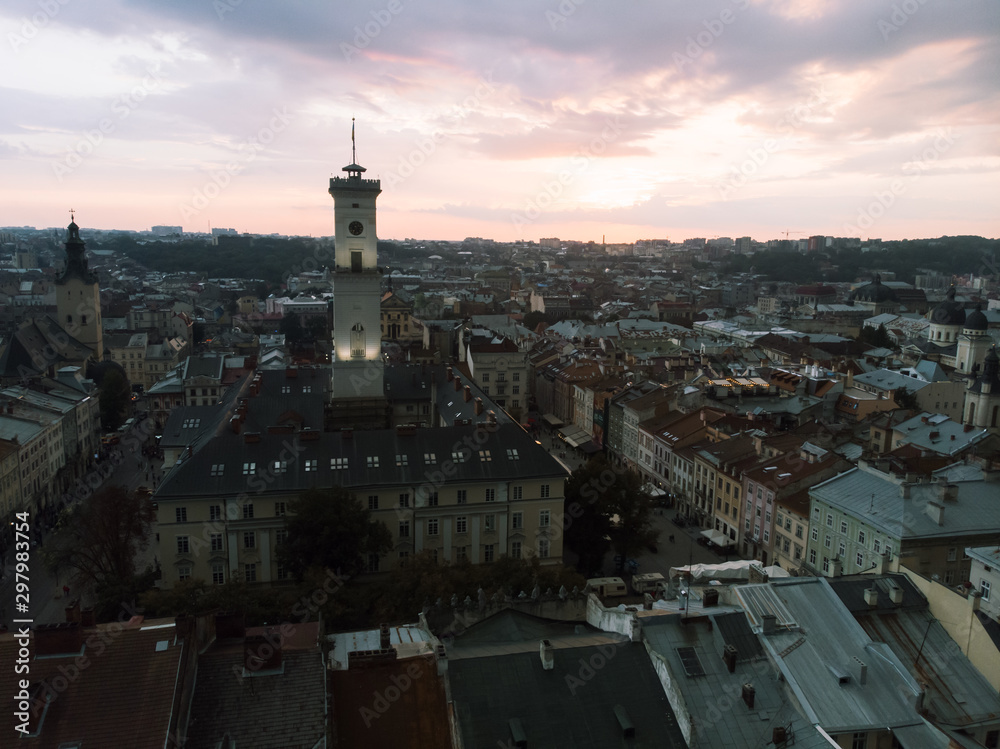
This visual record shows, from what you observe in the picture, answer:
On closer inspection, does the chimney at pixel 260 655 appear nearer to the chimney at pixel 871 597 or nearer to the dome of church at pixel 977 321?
the chimney at pixel 871 597

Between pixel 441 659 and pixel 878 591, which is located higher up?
pixel 441 659

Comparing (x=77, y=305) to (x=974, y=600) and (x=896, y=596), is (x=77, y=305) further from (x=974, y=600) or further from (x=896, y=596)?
(x=974, y=600)

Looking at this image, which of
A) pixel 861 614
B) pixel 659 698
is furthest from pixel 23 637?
pixel 861 614

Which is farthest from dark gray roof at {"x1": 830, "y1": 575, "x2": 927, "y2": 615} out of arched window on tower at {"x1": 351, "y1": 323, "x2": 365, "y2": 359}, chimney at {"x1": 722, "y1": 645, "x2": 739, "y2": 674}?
arched window on tower at {"x1": 351, "y1": 323, "x2": 365, "y2": 359}

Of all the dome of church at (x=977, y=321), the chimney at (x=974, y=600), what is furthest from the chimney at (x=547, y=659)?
the dome of church at (x=977, y=321)

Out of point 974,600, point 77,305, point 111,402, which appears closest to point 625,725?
point 974,600

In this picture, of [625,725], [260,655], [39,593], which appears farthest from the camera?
[39,593]

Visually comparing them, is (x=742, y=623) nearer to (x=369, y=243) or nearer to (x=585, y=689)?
(x=585, y=689)
